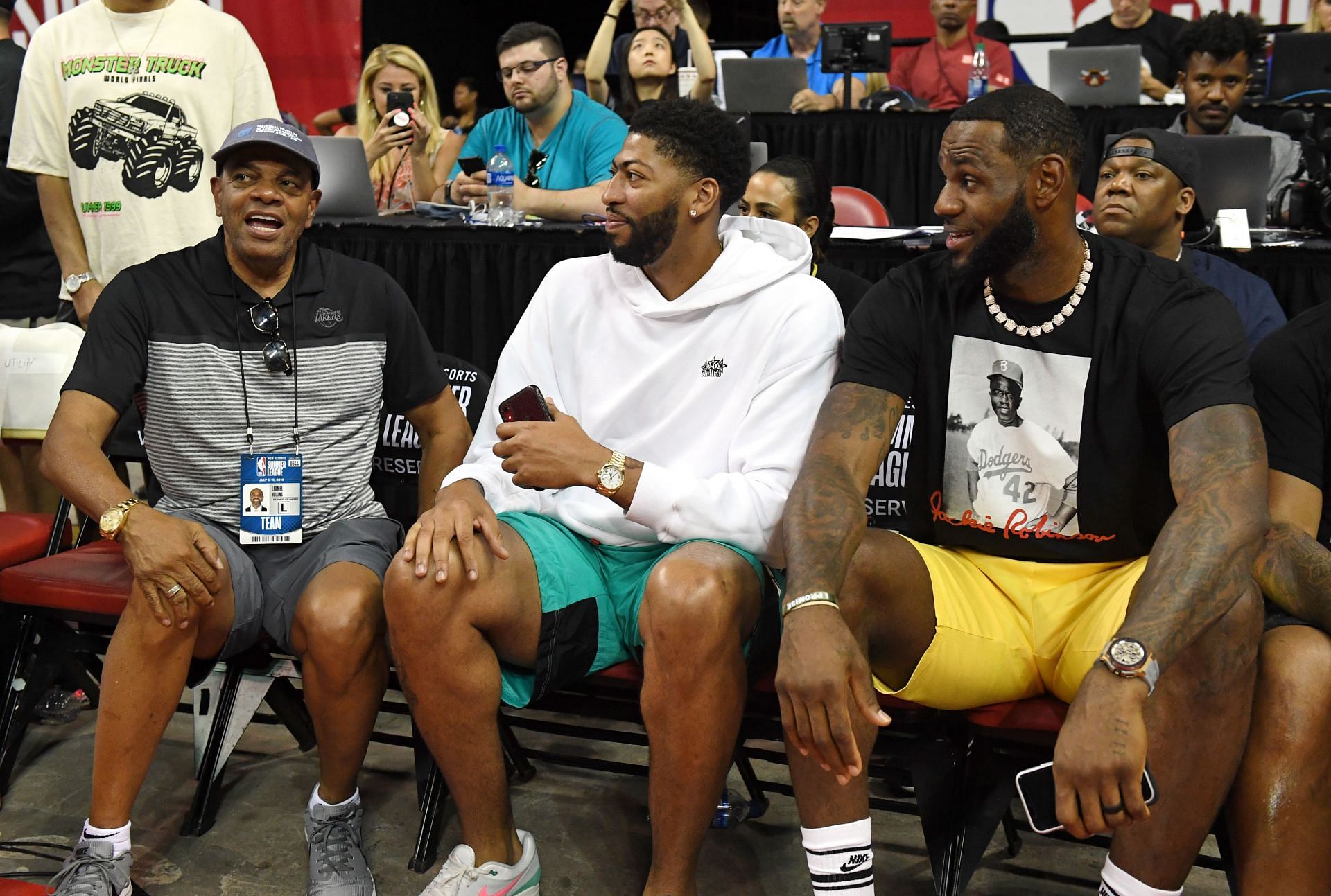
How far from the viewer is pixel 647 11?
6.40 m

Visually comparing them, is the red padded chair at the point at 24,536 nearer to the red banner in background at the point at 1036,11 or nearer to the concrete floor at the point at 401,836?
the concrete floor at the point at 401,836

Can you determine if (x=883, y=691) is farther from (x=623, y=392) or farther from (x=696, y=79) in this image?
(x=696, y=79)

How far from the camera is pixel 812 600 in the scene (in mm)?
1861

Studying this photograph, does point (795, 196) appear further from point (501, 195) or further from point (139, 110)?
point (139, 110)

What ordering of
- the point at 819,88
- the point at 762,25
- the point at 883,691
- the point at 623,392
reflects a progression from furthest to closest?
the point at 762,25 < the point at 819,88 < the point at 623,392 < the point at 883,691

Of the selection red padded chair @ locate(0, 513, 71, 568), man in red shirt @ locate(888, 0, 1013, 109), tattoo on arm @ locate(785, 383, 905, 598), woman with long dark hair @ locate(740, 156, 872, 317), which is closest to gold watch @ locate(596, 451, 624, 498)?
tattoo on arm @ locate(785, 383, 905, 598)

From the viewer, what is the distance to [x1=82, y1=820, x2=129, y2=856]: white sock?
2.30 meters

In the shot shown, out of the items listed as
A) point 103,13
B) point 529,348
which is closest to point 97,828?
point 529,348

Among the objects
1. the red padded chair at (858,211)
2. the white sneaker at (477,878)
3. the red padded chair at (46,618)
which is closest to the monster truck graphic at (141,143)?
the red padded chair at (46,618)

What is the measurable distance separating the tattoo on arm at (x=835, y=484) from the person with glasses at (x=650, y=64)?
4053 mm

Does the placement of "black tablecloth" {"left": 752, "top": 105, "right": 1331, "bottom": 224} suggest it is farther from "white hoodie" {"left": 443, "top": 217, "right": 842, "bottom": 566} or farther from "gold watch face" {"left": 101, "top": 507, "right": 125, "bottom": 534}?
"gold watch face" {"left": 101, "top": 507, "right": 125, "bottom": 534}

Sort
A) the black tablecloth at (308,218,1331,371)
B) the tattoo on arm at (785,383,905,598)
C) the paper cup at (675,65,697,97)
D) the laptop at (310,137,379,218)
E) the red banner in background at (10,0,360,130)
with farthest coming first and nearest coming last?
the red banner in background at (10,0,360,130) < the paper cup at (675,65,697,97) < the laptop at (310,137,379,218) < the black tablecloth at (308,218,1331,371) < the tattoo on arm at (785,383,905,598)

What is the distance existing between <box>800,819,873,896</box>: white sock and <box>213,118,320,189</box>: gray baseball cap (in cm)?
169

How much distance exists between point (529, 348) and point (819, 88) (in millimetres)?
4849
